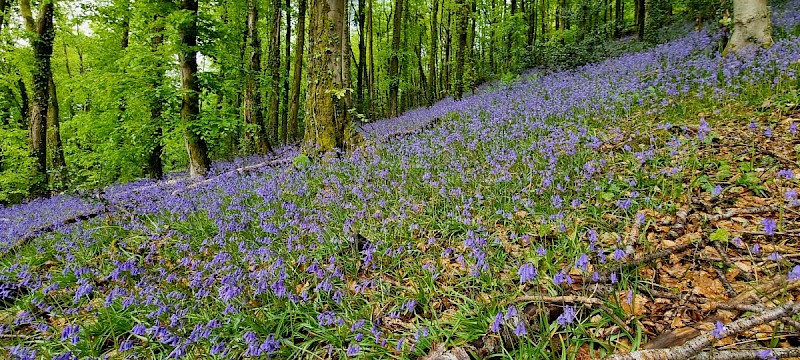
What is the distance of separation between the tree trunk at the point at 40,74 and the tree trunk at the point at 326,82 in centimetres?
902

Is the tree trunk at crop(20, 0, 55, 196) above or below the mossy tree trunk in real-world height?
below

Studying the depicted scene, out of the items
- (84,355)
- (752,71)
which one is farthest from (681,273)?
(752,71)

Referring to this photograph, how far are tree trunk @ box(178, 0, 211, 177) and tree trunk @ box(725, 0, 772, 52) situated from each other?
36.4 ft

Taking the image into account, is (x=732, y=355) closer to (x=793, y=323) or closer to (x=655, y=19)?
(x=793, y=323)

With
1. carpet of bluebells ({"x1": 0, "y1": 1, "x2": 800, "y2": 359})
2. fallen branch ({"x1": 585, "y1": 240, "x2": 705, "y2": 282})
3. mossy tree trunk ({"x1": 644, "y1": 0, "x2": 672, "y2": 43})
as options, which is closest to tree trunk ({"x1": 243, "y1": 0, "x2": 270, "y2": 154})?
carpet of bluebells ({"x1": 0, "y1": 1, "x2": 800, "y2": 359})

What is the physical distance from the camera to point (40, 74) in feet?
34.7

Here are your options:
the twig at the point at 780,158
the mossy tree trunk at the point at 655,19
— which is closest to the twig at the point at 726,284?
the twig at the point at 780,158

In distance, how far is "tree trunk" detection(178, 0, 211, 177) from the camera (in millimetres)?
8430

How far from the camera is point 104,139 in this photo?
1084 cm

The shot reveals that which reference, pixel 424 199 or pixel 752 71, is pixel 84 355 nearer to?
pixel 424 199

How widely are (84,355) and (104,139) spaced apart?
1017 cm

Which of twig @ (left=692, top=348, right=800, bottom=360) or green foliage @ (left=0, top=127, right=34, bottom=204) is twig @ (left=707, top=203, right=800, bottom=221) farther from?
green foliage @ (left=0, top=127, right=34, bottom=204)

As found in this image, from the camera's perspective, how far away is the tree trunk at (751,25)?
7020 millimetres

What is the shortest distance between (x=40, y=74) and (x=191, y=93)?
580 centimetres
